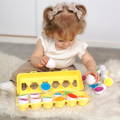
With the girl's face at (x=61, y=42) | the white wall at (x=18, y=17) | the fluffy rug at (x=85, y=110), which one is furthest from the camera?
the white wall at (x=18, y=17)

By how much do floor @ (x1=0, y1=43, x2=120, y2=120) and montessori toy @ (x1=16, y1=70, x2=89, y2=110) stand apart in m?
0.41

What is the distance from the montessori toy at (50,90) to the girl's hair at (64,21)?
0.18m

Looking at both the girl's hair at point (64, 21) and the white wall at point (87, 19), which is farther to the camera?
the white wall at point (87, 19)

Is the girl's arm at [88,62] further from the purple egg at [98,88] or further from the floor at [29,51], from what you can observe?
the floor at [29,51]

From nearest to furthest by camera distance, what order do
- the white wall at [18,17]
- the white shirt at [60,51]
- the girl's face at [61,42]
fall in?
the girl's face at [61,42]
the white shirt at [60,51]
the white wall at [18,17]

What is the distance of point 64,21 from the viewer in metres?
1.29

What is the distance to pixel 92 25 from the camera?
6.22 ft

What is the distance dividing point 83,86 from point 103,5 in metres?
0.66

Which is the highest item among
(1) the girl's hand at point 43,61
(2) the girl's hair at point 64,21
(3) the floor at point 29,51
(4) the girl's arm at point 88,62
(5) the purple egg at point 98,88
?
(2) the girl's hair at point 64,21

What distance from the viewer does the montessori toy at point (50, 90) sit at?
1244mm

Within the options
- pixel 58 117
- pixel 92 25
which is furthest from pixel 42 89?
pixel 92 25

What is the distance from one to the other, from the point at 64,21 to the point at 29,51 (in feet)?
1.99

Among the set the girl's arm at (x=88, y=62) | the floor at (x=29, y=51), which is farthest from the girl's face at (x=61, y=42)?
the floor at (x=29, y=51)

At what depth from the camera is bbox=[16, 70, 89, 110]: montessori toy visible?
4.08 ft
